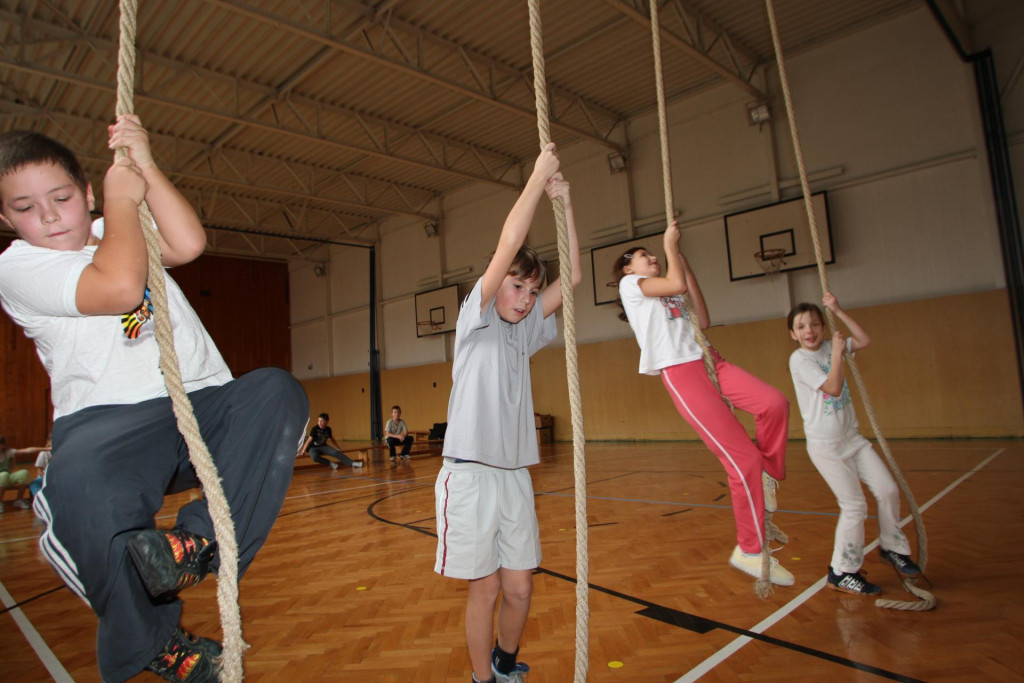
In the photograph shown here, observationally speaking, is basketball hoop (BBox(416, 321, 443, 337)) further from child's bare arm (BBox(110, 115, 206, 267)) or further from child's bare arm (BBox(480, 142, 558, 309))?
child's bare arm (BBox(110, 115, 206, 267))

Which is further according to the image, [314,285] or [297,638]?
[314,285]

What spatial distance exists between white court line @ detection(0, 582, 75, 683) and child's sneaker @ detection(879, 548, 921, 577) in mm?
2827

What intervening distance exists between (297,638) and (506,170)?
407 inches

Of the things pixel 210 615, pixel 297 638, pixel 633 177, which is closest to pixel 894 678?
A: pixel 297 638

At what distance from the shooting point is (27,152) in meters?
1.02

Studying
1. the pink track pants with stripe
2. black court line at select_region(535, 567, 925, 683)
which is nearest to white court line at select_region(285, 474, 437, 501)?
black court line at select_region(535, 567, 925, 683)

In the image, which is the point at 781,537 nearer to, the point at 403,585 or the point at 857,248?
the point at 403,585

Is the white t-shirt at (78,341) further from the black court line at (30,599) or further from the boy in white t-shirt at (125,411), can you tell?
the black court line at (30,599)

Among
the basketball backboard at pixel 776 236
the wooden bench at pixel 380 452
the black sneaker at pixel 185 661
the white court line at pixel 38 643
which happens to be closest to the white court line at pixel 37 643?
the white court line at pixel 38 643

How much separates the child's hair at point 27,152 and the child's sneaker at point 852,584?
2594 millimetres

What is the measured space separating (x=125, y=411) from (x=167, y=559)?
1.04ft

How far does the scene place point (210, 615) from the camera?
255 cm

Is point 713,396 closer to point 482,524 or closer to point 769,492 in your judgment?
point 769,492

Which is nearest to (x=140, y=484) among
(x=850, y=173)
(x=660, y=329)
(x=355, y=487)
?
(x=660, y=329)
